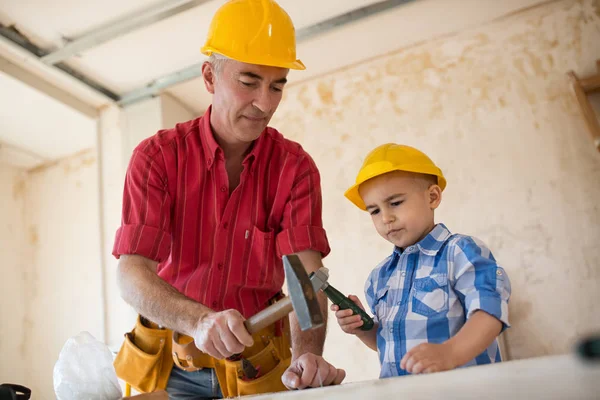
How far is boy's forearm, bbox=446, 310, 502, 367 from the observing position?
1.37m

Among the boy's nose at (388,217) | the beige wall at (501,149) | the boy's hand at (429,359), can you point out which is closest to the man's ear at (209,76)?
the boy's nose at (388,217)

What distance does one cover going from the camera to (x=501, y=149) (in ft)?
10.5

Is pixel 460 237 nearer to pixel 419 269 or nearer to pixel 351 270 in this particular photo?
pixel 419 269

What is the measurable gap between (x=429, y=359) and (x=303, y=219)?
787mm

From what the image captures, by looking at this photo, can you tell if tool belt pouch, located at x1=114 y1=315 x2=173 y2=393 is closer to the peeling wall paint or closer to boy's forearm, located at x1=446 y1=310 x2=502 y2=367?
boy's forearm, located at x1=446 y1=310 x2=502 y2=367

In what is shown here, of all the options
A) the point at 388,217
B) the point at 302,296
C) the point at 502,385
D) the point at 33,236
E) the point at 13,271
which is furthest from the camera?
the point at 33,236

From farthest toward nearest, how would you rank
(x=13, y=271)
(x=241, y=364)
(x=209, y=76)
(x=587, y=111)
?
(x=13, y=271) < (x=587, y=111) < (x=209, y=76) < (x=241, y=364)

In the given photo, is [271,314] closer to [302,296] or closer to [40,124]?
[302,296]

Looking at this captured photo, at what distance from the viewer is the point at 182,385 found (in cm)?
196

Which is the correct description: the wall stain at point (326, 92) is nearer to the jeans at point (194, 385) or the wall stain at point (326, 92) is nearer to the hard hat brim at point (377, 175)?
the hard hat brim at point (377, 175)

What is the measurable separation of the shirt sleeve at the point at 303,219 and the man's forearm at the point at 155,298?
0.45 metres

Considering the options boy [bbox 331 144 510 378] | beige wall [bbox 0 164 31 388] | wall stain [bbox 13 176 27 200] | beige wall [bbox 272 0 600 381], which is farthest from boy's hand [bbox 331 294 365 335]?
wall stain [bbox 13 176 27 200]

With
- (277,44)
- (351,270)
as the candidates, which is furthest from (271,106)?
(351,270)

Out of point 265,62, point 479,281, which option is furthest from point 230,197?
point 479,281
